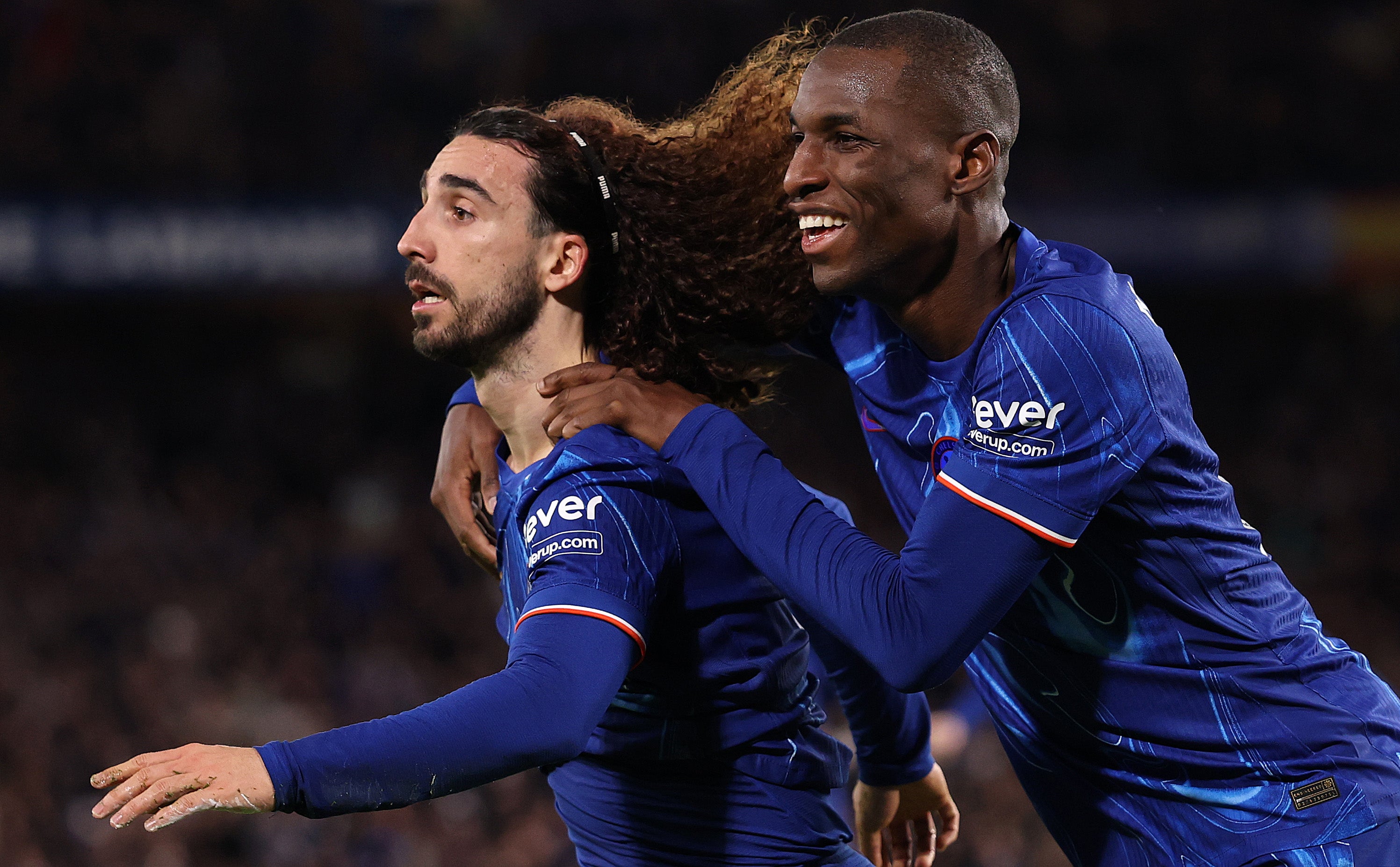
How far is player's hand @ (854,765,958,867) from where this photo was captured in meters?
3.17

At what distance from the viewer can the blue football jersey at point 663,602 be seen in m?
2.20

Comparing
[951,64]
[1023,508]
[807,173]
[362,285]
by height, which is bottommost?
[1023,508]

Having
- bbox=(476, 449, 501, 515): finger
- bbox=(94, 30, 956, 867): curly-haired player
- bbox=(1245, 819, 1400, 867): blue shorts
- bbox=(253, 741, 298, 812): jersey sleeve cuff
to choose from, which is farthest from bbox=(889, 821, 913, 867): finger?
bbox=(253, 741, 298, 812): jersey sleeve cuff

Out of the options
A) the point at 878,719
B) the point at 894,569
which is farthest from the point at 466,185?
the point at 878,719

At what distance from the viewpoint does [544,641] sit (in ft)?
6.78

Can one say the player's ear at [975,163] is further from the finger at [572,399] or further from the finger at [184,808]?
the finger at [184,808]

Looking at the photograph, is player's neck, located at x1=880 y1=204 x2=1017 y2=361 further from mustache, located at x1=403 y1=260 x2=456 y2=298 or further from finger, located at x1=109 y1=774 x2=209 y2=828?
finger, located at x1=109 y1=774 x2=209 y2=828

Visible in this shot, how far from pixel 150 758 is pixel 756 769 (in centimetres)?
108

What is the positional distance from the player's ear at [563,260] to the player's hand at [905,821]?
1.35 meters

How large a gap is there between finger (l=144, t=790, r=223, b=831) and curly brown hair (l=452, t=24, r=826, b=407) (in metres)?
1.12

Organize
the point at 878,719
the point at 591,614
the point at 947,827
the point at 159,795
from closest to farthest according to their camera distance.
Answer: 1. the point at 159,795
2. the point at 591,614
3. the point at 878,719
4. the point at 947,827

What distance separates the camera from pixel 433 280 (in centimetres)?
256

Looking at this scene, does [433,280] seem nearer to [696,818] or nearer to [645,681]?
[645,681]

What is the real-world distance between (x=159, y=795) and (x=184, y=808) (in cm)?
3
